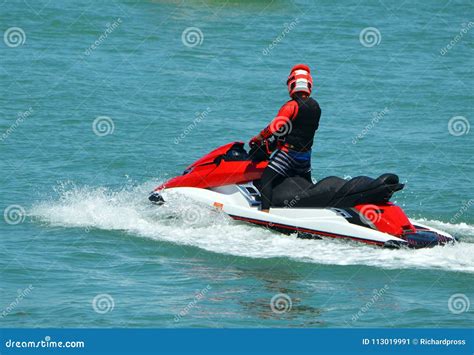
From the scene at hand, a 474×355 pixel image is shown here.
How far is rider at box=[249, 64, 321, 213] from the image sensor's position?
1299 centimetres

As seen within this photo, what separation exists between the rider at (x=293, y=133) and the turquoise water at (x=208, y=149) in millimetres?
775

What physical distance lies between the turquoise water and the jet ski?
198mm

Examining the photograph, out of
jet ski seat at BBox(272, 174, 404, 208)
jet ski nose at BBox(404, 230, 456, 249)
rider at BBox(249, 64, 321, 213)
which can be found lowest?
jet ski nose at BBox(404, 230, 456, 249)

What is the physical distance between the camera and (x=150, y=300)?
10.7 m

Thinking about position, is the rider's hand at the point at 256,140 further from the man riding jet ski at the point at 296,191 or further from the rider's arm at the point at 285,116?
the rider's arm at the point at 285,116

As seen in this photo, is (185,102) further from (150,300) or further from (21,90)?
(150,300)

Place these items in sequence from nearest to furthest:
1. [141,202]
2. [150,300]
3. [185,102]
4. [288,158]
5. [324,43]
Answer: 1. [150,300]
2. [288,158]
3. [141,202]
4. [185,102]
5. [324,43]

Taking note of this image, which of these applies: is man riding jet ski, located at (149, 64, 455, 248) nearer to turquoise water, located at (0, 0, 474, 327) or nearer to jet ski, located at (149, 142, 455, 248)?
jet ski, located at (149, 142, 455, 248)

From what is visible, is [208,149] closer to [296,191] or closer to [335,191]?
[296,191]

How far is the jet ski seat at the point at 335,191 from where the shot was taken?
12.7m

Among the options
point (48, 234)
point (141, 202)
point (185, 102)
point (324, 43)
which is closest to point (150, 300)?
point (48, 234)

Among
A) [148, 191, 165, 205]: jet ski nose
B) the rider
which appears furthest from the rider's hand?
[148, 191, 165, 205]: jet ski nose

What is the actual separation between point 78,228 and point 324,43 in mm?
13731

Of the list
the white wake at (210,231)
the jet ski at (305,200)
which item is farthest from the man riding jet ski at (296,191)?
the white wake at (210,231)
